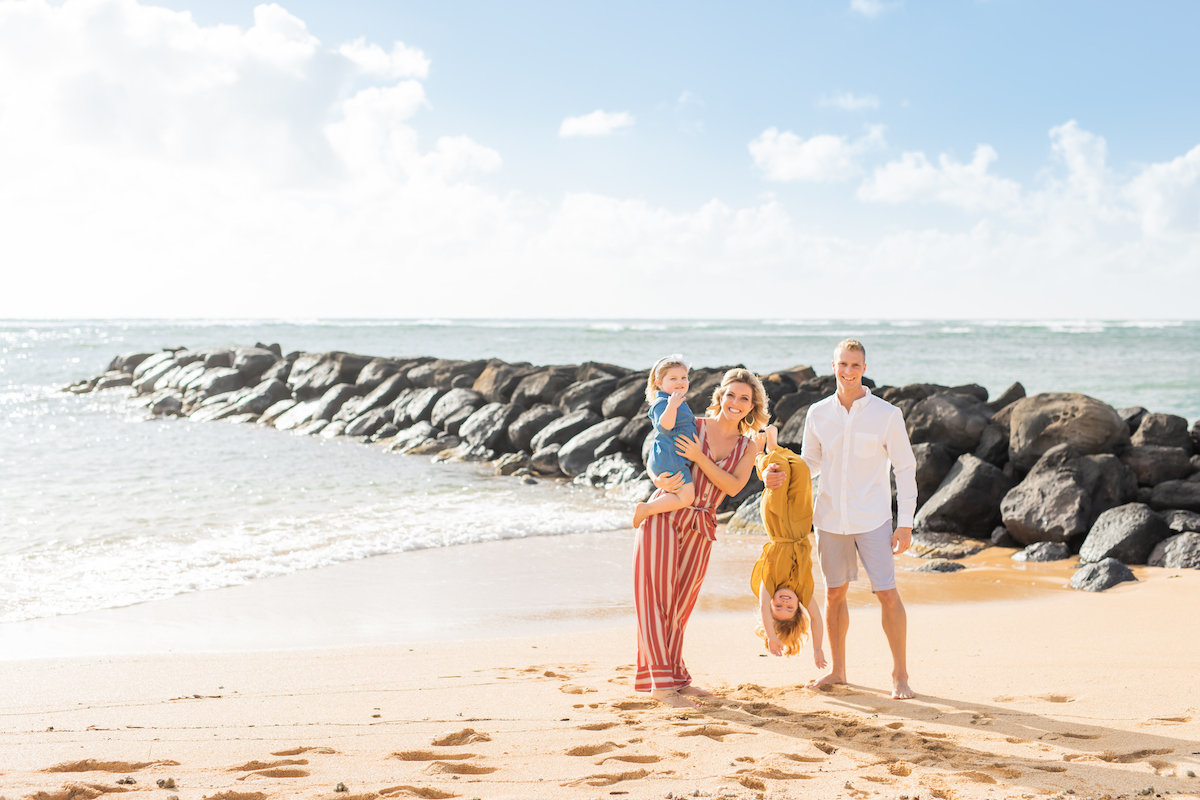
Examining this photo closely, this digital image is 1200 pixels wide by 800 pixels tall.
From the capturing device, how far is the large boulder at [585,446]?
43.8ft

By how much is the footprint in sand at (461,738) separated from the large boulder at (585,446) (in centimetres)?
908

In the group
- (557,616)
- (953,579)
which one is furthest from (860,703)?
(953,579)

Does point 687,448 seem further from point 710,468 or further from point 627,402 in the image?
point 627,402

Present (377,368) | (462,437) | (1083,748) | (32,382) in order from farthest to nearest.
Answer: (32,382), (377,368), (462,437), (1083,748)

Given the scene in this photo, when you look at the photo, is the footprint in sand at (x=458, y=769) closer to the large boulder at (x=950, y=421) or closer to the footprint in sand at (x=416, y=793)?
the footprint in sand at (x=416, y=793)

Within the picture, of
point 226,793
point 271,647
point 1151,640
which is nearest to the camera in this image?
point 226,793

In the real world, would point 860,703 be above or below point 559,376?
below

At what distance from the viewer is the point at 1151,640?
5.59 m

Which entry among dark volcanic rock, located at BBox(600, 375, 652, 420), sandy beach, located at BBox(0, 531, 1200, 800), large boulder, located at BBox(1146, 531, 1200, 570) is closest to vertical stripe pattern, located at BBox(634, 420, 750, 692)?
sandy beach, located at BBox(0, 531, 1200, 800)

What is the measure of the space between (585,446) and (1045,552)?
6.75 m

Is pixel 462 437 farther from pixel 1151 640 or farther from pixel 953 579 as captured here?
pixel 1151 640

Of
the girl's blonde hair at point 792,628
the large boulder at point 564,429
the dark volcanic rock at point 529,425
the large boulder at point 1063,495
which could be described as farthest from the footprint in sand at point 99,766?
the dark volcanic rock at point 529,425

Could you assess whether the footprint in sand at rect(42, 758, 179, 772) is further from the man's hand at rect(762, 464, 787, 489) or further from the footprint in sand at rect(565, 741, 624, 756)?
the man's hand at rect(762, 464, 787, 489)

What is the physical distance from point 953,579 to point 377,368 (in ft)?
50.4
